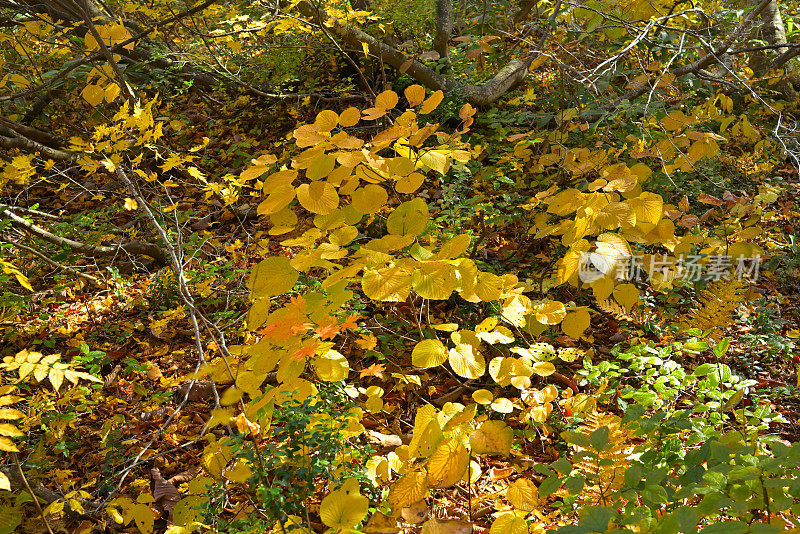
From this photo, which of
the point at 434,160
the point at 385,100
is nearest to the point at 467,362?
the point at 434,160

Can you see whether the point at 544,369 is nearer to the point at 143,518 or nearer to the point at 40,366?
the point at 143,518

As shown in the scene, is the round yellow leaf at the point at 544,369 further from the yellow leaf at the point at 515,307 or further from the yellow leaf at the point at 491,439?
the yellow leaf at the point at 491,439

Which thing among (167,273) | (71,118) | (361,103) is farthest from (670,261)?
(71,118)

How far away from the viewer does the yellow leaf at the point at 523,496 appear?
142 centimetres

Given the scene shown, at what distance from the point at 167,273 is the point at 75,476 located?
1391mm

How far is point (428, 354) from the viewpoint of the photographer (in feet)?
4.68

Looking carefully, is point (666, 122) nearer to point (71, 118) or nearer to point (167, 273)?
point (167, 273)

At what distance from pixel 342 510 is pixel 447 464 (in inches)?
12.0

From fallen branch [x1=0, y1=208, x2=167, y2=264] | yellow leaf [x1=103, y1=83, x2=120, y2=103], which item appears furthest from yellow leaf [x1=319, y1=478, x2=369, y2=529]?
fallen branch [x1=0, y1=208, x2=167, y2=264]

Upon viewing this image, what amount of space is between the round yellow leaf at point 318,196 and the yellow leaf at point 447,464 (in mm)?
724

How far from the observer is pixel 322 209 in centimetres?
134

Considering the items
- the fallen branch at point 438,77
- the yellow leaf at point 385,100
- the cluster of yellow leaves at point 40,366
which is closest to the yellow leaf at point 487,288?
the yellow leaf at point 385,100

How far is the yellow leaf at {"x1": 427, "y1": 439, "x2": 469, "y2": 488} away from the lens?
1.28 m

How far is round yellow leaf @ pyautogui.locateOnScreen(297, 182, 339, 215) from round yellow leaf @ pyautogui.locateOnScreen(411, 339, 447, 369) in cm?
47
